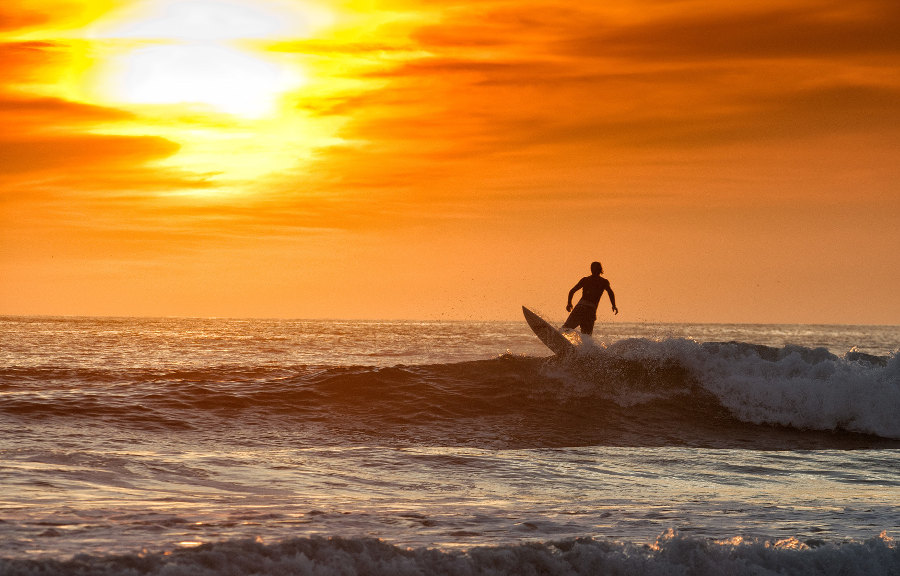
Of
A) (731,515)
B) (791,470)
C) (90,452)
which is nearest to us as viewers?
(731,515)

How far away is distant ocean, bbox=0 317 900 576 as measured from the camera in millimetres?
6785

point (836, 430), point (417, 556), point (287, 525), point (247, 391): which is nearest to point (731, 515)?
point (417, 556)

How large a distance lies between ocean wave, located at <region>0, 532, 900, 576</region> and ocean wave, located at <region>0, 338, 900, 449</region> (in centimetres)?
643

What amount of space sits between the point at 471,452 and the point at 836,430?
26.5ft

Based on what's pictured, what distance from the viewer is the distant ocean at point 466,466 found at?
22.3ft

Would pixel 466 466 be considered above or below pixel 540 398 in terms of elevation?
below

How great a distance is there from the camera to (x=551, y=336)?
20469mm

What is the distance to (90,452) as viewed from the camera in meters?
10.6

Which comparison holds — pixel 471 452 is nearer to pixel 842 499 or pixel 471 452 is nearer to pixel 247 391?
pixel 842 499

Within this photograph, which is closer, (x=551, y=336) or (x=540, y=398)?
(x=540, y=398)

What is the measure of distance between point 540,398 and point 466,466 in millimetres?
6178

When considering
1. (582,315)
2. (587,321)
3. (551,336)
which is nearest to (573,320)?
(582,315)

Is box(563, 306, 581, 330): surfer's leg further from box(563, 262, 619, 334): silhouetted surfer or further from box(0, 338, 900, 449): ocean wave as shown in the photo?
box(0, 338, 900, 449): ocean wave

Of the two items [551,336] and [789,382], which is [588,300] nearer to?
[551,336]
